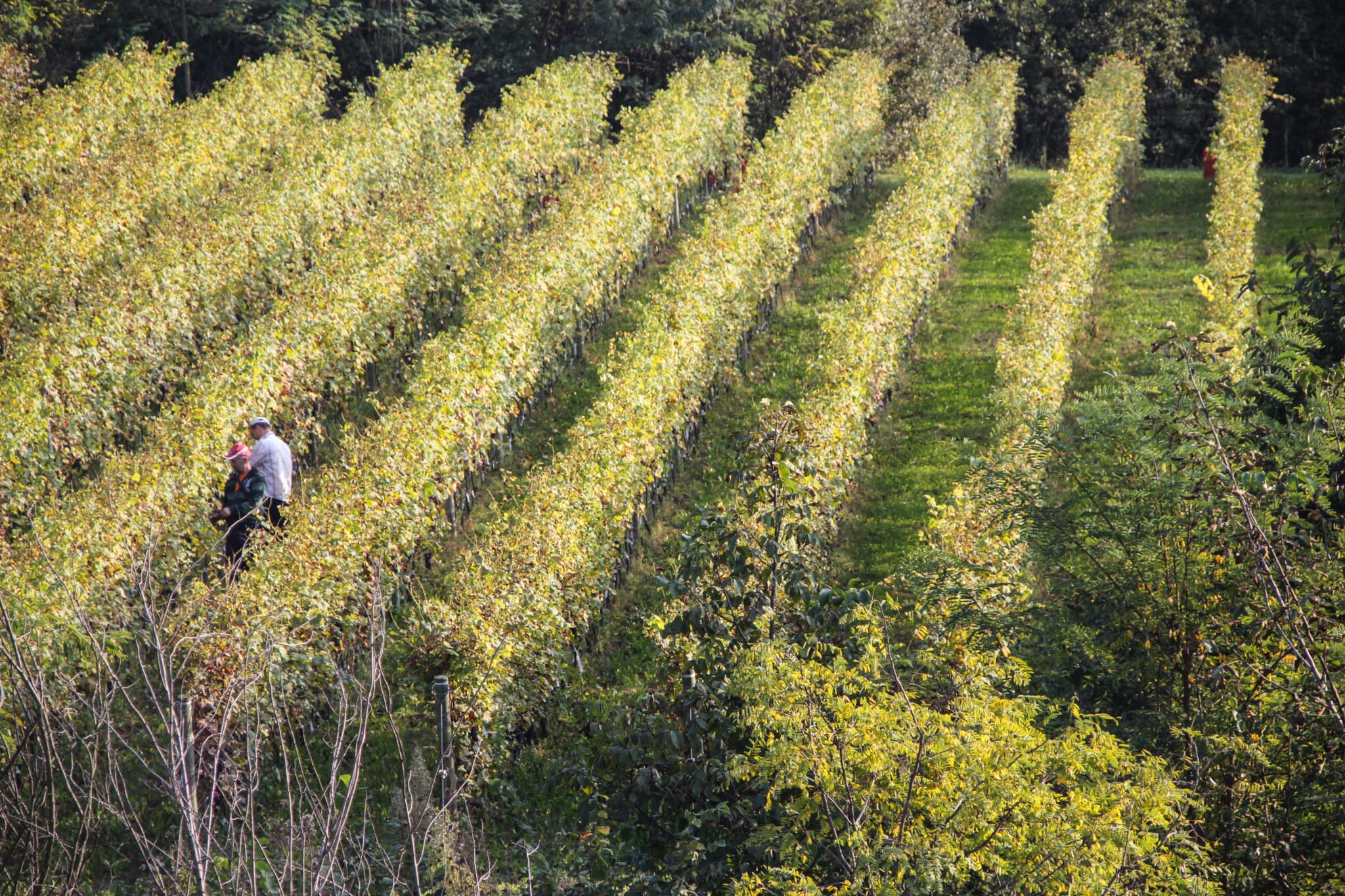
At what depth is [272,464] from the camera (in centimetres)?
1033

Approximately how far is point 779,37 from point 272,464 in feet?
57.0

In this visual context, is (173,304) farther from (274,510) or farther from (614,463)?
(614,463)

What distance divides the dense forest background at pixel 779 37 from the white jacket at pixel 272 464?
15488 mm

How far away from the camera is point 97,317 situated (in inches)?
478

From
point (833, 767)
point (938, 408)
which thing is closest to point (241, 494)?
point (833, 767)

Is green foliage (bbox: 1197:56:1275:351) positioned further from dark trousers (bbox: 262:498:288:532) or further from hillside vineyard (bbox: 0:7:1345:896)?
dark trousers (bbox: 262:498:288:532)

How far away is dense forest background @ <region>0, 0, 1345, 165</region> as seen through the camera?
947 inches

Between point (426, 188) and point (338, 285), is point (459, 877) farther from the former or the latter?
point (426, 188)

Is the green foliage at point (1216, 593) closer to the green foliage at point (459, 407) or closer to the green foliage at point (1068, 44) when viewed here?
the green foliage at point (459, 407)

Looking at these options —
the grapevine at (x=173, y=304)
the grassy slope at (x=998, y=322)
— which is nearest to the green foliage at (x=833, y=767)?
the grassy slope at (x=998, y=322)

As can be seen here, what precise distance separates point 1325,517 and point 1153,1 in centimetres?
2311

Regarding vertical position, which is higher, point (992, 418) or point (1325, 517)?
point (1325, 517)

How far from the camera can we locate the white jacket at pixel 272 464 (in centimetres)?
1030

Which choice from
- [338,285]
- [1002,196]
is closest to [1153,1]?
[1002,196]
